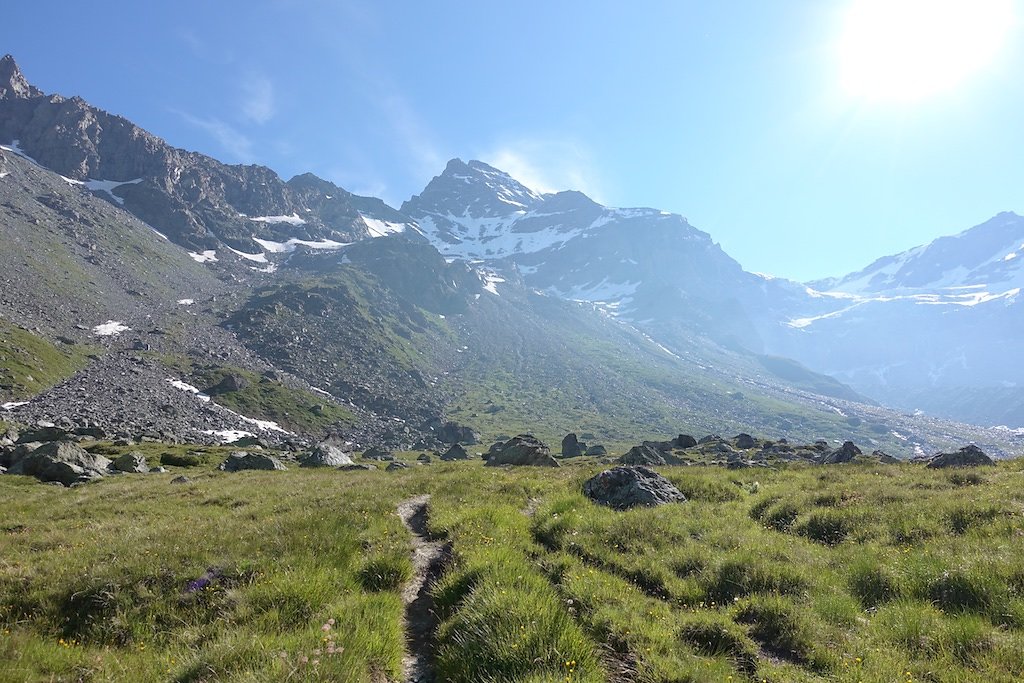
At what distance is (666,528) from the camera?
1310cm

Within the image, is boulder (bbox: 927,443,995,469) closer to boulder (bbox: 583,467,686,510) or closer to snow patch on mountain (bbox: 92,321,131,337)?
boulder (bbox: 583,467,686,510)

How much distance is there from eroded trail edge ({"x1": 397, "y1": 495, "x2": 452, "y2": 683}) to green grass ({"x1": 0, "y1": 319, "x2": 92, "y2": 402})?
130972 millimetres

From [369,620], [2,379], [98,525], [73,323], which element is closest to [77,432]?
[2,379]

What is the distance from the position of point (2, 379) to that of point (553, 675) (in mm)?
146965

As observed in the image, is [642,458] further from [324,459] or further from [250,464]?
[250,464]

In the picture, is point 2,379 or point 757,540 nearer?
point 757,540

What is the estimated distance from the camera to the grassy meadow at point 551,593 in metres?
6.78

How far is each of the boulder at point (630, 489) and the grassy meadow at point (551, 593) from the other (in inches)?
57.5

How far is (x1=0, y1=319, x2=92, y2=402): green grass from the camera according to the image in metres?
106

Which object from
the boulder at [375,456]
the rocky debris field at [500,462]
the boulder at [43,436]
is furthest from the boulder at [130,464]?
the boulder at [375,456]

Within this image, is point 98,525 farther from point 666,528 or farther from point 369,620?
point 666,528

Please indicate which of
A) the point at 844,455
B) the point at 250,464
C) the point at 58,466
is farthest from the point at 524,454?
the point at 58,466

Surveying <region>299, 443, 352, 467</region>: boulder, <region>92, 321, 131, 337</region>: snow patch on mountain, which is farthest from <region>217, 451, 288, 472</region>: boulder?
<region>92, 321, 131, 337</region>: snow patch on mountain

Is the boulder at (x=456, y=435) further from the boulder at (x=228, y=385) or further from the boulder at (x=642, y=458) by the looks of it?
the boulder at (x=642, y=458)
